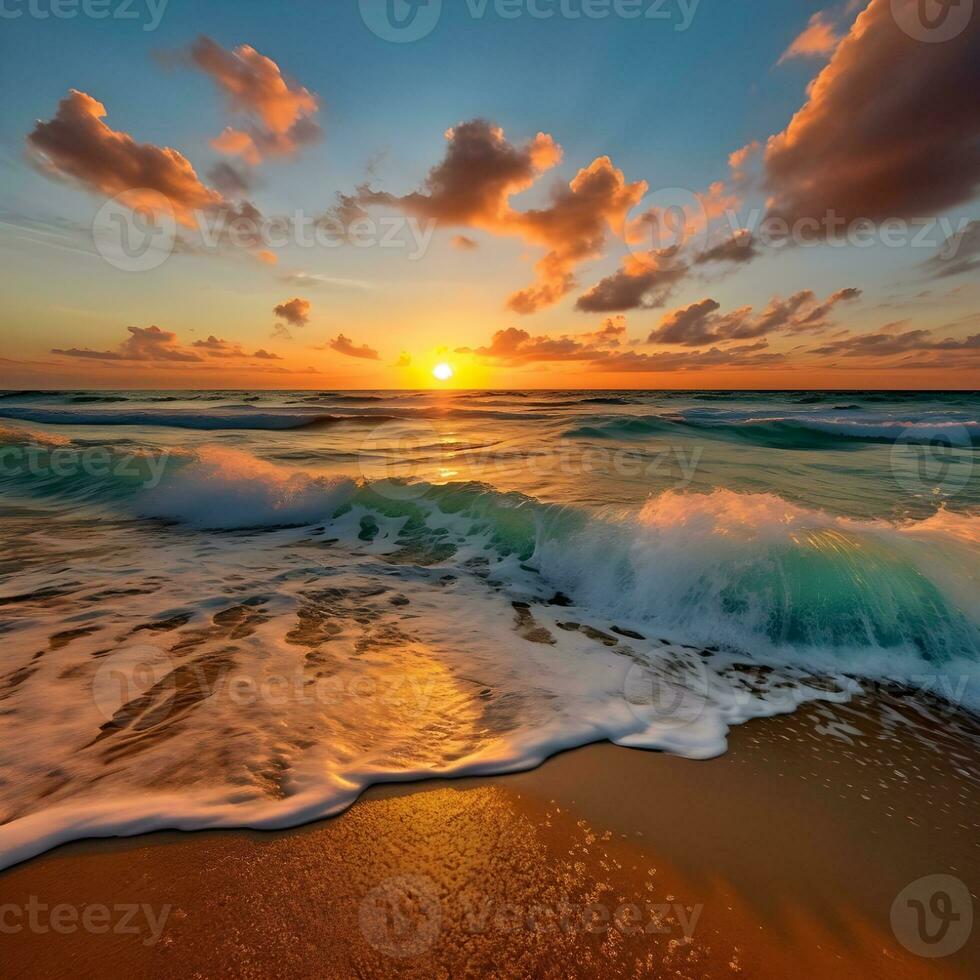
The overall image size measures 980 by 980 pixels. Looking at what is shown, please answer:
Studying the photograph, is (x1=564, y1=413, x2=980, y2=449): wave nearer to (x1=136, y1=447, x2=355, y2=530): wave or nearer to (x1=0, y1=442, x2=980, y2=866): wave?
(x1=136, y1=447, x2=355, y2=530): wave

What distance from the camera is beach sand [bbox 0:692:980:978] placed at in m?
1.74

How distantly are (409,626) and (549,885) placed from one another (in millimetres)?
2919

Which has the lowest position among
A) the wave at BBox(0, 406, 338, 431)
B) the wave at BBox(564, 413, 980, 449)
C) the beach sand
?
Answer: the wave at BBox(0, 406, 338, 431)

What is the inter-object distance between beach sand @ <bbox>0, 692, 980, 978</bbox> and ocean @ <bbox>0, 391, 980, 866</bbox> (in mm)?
261

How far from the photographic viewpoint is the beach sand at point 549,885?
5.71ft

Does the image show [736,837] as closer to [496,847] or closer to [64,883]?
[496,847]

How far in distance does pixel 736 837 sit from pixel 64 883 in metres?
3.03

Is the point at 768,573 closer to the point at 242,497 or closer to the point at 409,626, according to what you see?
the point at 409,626

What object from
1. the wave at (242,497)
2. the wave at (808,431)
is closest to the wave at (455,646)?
the wave at (242,497)

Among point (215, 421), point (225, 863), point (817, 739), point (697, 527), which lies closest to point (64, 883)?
point (225, 863)

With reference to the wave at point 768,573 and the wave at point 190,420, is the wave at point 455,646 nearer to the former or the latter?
the wave at point 768,573

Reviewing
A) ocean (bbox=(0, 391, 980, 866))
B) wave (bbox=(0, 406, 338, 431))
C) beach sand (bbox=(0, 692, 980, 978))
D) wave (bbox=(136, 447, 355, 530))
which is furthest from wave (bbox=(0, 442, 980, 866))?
A: wave (bbox=(0, 406, 338, 431))

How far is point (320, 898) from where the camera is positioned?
1.94 m

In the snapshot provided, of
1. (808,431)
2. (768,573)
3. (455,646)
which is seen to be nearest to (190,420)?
(455,646)
